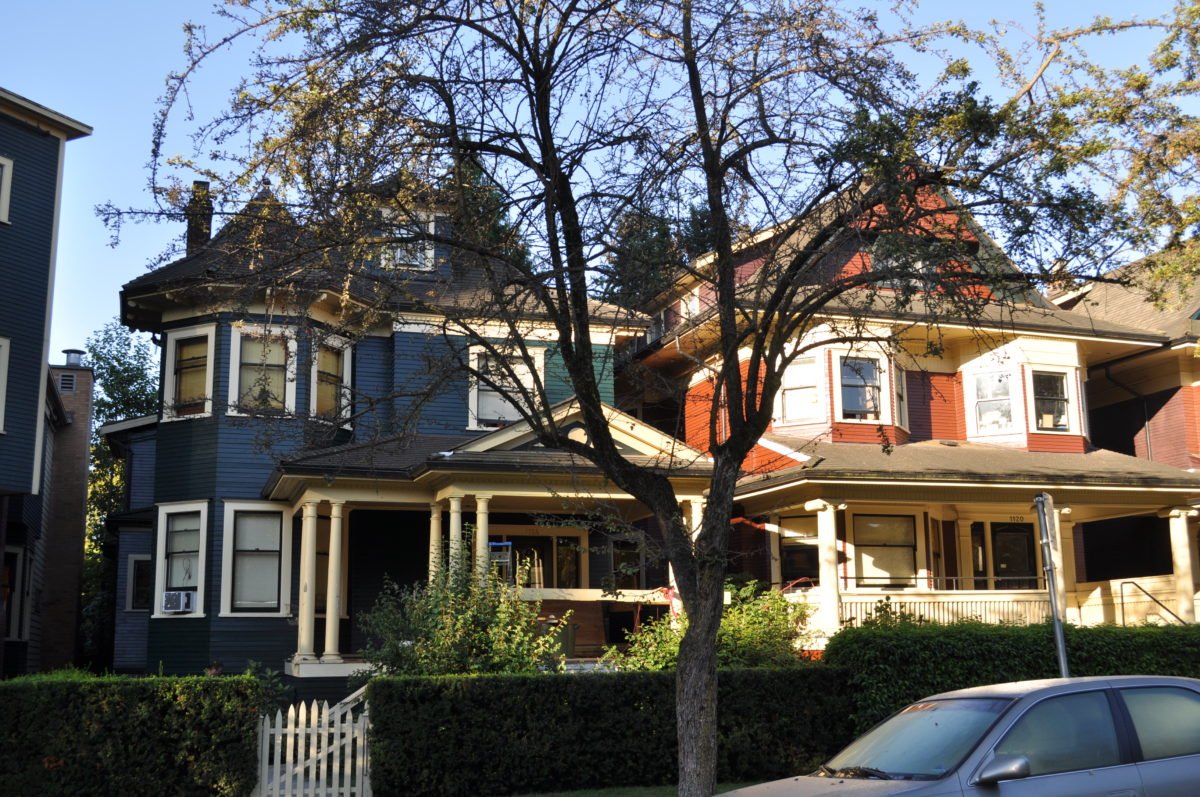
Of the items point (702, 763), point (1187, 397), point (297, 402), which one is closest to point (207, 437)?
point (297, 402)

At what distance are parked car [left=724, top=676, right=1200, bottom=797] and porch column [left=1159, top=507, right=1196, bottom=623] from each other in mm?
15950

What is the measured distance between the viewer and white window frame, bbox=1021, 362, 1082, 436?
24.7 metres

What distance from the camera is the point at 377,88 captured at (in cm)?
1097

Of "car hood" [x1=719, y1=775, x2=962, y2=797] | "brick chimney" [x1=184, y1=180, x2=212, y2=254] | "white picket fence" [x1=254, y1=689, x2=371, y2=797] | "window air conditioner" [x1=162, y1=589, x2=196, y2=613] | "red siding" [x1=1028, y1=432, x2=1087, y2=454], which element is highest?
"brick chimney" [x1=184, y1=180, x2=212, y2=254]

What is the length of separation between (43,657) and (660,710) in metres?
22.2

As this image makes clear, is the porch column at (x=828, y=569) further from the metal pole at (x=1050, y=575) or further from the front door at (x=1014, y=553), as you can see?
the metal pole at (x=1050, y=575)

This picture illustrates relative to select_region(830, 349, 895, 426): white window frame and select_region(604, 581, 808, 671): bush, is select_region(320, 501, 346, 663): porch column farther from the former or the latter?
select_region(830, 349, 895, 426): white window frame

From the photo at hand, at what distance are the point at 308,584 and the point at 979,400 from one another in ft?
47.3

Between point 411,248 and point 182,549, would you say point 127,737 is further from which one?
point 182,549

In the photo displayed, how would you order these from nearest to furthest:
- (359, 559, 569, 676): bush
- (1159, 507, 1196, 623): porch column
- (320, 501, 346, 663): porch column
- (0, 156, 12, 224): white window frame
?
(359, 559, 569, 676): bush < (320, 501, 346, 663): porch column < (0, 156, 12, 224): white window frame < (1159, 507, 1196, 623): porch column

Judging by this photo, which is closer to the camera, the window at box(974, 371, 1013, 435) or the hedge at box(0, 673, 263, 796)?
the hedge at box(0, 673, 263, 796)

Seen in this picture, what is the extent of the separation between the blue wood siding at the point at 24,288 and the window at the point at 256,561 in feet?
12.4

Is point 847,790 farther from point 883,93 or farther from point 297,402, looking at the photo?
point 297,402

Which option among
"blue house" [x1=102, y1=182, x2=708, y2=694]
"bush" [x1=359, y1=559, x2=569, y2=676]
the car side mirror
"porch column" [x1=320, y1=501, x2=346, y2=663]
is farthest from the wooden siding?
the car side mirror
